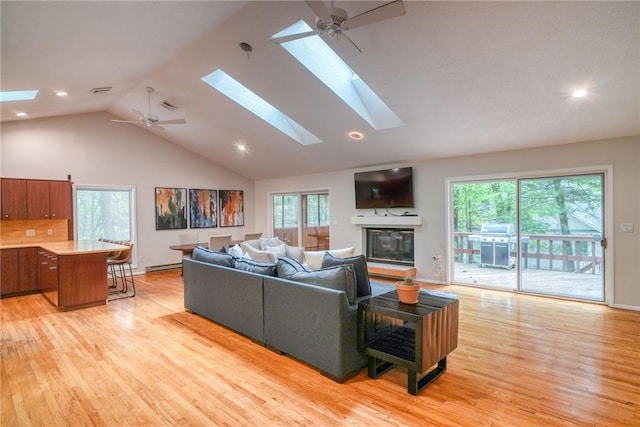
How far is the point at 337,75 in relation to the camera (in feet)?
15.0

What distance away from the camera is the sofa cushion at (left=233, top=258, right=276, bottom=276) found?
3.42 meters

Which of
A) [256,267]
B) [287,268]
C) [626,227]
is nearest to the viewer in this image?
[287,268]

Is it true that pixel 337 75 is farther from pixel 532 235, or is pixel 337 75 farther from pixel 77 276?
pixel 77 276

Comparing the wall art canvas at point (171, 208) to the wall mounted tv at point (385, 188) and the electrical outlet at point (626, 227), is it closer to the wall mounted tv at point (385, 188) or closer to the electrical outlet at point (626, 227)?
the wall mounted tv at point (385, 188)

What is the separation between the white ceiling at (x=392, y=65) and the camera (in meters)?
2.86

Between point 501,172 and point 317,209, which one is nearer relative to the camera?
point 501,172

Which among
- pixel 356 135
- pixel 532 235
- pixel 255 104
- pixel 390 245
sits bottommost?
pixel 390 245

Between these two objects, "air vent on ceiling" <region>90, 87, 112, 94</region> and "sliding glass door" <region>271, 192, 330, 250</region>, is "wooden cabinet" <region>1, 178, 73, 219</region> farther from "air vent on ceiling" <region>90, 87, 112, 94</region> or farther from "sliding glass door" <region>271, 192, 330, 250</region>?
"sliding glass door" <region>271, 192, 330, 250</region>

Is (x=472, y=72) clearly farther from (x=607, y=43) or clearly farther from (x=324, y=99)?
(x=324, y=99)

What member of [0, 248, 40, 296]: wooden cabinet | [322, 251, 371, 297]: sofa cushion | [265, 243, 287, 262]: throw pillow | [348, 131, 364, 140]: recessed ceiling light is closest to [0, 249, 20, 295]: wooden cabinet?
[0, 248, 40, 296]: wooden cabinet

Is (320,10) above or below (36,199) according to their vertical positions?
above

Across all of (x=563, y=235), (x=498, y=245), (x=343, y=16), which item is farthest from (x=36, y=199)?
(x=563, y=235)

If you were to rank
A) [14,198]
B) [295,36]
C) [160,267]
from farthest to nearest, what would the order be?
[160,267] < [14,198] < [295,36]

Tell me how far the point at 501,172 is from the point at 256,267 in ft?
14.2
